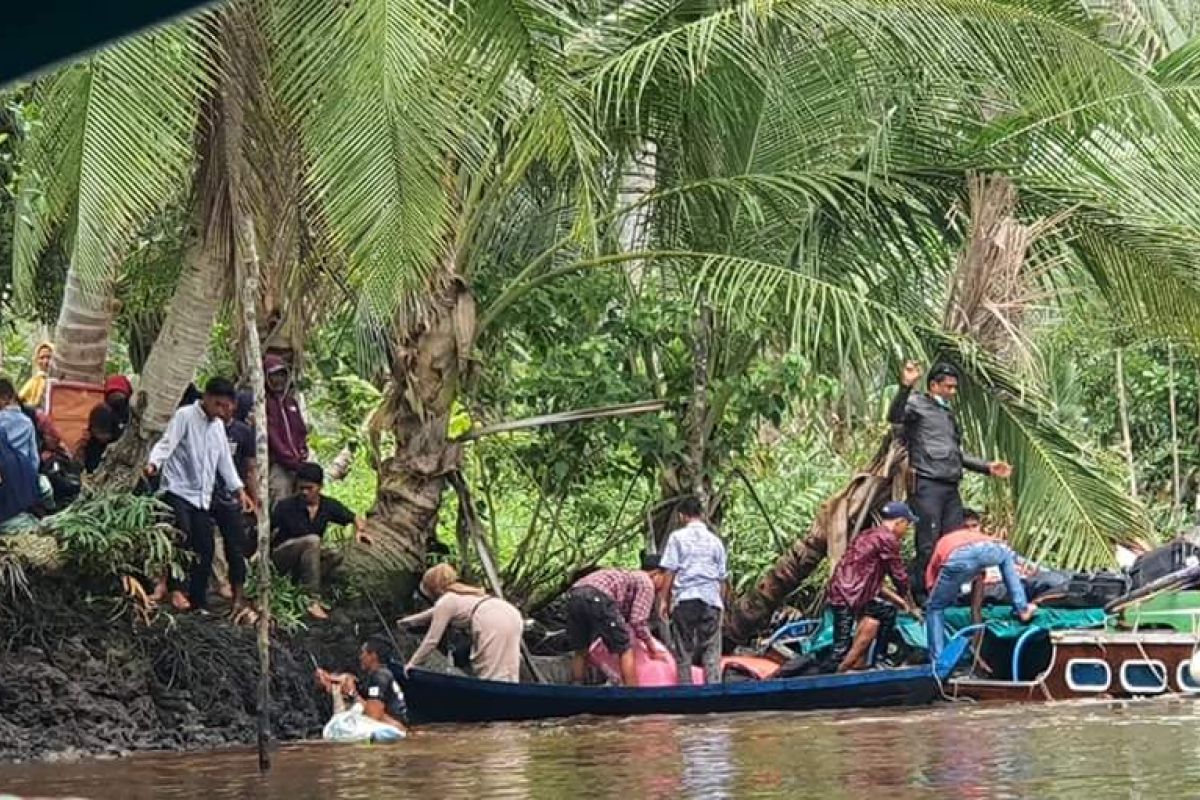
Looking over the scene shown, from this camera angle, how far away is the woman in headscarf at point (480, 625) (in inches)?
627

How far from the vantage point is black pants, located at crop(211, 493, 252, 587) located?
15188 mm

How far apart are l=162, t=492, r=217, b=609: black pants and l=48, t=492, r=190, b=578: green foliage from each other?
0.11m

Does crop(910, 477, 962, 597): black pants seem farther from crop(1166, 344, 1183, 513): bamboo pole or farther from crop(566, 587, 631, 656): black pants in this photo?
crop(1166, 344, 1183, 513): bamboo pole

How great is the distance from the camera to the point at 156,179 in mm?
12516

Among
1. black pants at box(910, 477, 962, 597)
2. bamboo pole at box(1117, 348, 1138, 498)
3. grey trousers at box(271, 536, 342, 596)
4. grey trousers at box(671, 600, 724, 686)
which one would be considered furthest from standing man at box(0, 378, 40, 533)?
bamboo pole at box(1117, 348, 1138, 498)

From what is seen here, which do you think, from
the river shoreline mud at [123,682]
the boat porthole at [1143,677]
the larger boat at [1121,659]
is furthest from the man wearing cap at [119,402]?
the boat porthole at [1143,677]

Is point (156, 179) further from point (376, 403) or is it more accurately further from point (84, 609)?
point (376, 403)

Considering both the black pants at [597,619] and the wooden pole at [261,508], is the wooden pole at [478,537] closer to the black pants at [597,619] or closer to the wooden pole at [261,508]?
the black pants at [597,619]

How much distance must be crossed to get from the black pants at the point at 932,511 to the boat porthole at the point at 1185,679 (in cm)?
225

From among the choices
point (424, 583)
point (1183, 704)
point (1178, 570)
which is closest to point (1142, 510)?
point (1178, 570)

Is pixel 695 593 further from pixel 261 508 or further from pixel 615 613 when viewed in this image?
pixel 261 508

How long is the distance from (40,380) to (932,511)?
23.0 ft

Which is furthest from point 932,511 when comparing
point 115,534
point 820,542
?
point 115,534

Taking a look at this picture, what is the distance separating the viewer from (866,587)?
17109 millimetres
